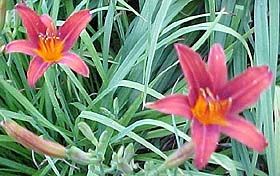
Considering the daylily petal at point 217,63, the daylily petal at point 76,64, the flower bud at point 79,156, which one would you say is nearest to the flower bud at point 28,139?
the flower bud at point 79,156

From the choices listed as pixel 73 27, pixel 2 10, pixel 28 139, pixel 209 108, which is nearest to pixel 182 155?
pixel 209 108

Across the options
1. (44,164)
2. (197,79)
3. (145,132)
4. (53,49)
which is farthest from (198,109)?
(44,164)

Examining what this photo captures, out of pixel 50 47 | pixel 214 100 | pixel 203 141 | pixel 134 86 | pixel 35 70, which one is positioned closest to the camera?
pixel 203 141

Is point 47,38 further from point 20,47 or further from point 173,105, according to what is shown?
point 173,105

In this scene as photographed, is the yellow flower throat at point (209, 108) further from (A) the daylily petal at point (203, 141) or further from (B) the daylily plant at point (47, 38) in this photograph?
(B) the daylily plant at point (47, 38)

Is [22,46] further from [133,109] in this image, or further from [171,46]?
[171,46]

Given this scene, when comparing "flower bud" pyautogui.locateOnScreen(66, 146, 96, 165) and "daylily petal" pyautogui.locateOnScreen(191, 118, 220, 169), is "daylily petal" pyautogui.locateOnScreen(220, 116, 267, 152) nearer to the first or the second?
"daylily petal" pyautogui.locateOnScreen(191, 118, 220, 169)

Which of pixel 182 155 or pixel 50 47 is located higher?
pixel 50 47
